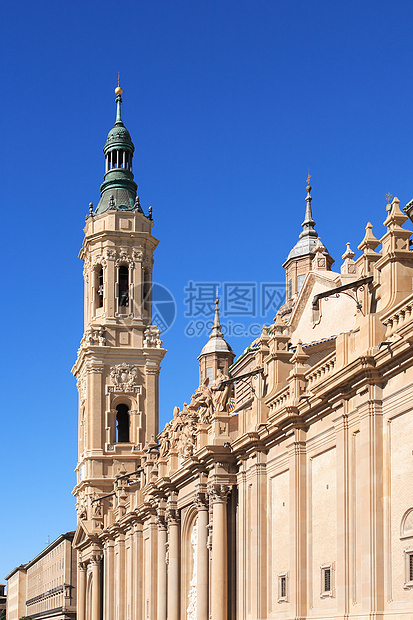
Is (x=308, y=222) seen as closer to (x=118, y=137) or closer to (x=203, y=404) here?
(x=118, y=137)

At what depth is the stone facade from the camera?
336ft

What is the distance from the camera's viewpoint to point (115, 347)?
7175cm

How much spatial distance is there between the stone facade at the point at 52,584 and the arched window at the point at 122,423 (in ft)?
103

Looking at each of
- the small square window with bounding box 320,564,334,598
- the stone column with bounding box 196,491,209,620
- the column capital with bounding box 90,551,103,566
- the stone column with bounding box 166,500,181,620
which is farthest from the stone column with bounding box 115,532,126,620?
the small square window with bounding box 320,564,334,598

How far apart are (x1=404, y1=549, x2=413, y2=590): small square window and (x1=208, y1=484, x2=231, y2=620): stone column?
14701 mm

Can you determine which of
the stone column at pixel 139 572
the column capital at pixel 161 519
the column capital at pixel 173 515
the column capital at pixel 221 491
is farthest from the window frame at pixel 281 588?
the stone column at pixel 139 572

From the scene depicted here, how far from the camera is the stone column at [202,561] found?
38022 millimetres

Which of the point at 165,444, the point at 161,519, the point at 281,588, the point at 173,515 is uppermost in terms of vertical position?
the point at 165,444

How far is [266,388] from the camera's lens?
3475cm

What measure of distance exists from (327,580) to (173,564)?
17401mm

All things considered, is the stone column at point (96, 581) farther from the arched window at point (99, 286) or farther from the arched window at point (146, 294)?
the arched window at point (99, 286)

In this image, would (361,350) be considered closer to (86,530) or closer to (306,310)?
(306,310)

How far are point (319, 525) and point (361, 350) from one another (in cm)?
640

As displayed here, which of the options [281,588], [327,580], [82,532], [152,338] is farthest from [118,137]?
[327,580]
